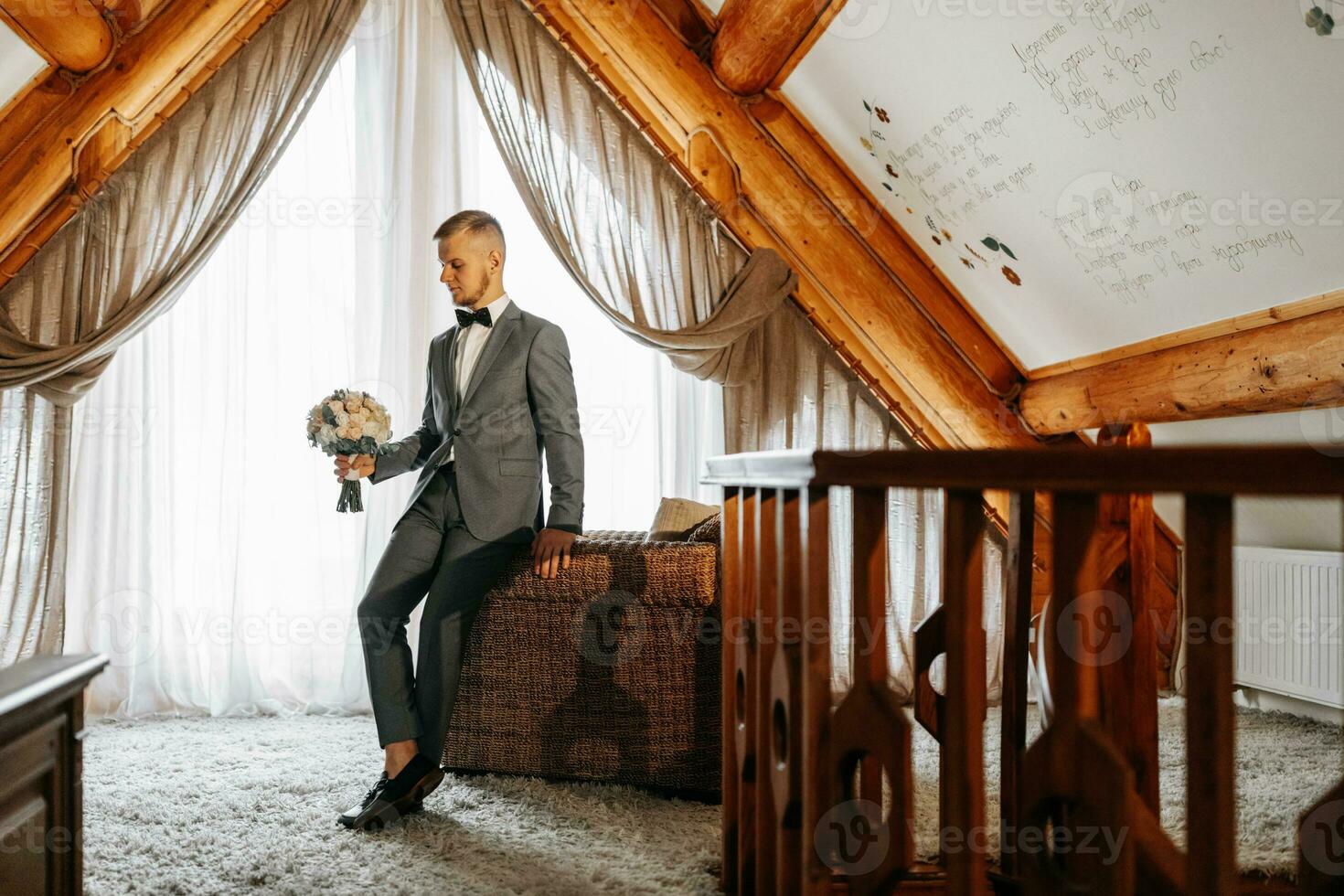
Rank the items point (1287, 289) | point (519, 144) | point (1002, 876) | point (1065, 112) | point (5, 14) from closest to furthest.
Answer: point (1002, 876) < point (1287, 289) < point (1065, 112) < point (5, 14) < point (519, 144)

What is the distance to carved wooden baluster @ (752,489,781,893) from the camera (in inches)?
58.1

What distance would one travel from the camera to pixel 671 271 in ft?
11.5

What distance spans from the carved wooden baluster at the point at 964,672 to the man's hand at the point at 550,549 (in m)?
1.41

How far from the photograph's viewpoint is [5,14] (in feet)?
9.16

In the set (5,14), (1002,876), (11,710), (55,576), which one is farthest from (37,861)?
(5,14)

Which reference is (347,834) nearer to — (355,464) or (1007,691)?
(355,464)

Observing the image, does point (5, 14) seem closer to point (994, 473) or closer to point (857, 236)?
point (857, 236)

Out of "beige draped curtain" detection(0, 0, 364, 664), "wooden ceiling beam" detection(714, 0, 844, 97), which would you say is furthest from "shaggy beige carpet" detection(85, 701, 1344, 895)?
"wooden ceiling beam" detection(714, 0, 844, 97)

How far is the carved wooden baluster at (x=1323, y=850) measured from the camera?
29.9 inches

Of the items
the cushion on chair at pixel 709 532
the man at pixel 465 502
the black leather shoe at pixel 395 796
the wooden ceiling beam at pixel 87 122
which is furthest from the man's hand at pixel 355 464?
the wooden ceiling beam at pixel 87 122

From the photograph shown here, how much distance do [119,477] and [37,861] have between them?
260 centimetres

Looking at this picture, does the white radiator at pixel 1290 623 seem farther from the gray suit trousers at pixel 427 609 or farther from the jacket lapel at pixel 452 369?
the jacket lapel at pixel 452 369

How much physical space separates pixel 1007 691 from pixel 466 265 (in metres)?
1.73

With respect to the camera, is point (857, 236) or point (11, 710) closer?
point (11, 710)
